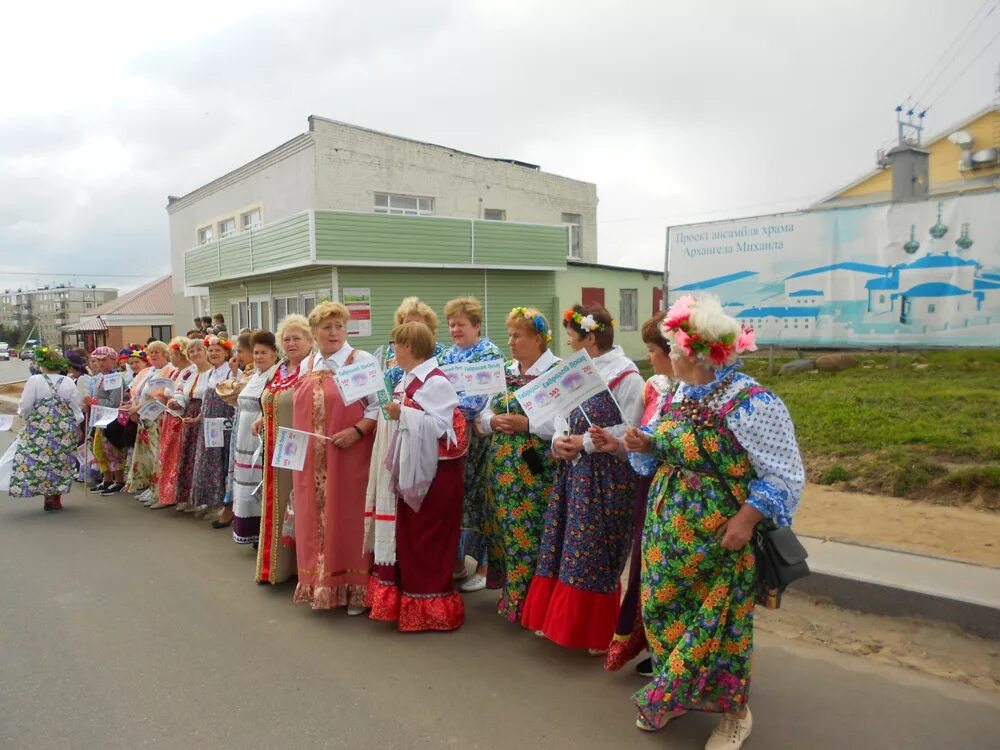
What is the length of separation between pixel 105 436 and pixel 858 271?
1063 centimetres

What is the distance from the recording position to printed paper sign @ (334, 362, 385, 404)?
4.32 metres

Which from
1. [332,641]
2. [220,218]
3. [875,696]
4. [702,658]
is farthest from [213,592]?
[220,218]

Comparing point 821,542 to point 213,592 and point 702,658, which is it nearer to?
point 702,658

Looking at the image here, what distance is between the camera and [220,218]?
26.0 m

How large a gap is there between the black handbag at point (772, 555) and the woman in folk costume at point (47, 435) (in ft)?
23.9

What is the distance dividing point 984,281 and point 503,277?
1249 cm

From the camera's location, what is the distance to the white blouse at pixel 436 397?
4.23 meters

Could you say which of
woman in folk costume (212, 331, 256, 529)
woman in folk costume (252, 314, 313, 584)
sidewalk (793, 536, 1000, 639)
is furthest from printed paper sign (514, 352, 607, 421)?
woman in folk costume (212, 331, 256, 529)

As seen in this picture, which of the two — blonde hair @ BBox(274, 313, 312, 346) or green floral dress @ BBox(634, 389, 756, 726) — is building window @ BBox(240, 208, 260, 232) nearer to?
blonde hair @ BBox(274, 313, 312, 346)

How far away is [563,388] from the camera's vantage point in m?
3.72

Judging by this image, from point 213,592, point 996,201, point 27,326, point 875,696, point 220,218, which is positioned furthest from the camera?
point 27,326

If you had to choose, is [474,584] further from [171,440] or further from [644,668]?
[171,440]

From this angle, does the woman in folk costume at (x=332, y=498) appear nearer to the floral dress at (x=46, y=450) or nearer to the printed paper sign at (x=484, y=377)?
the printed paper sign at (x=484, y=377)

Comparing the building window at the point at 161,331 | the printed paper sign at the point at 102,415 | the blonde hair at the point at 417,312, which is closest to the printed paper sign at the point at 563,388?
the blonde hair at the point at 417,312
